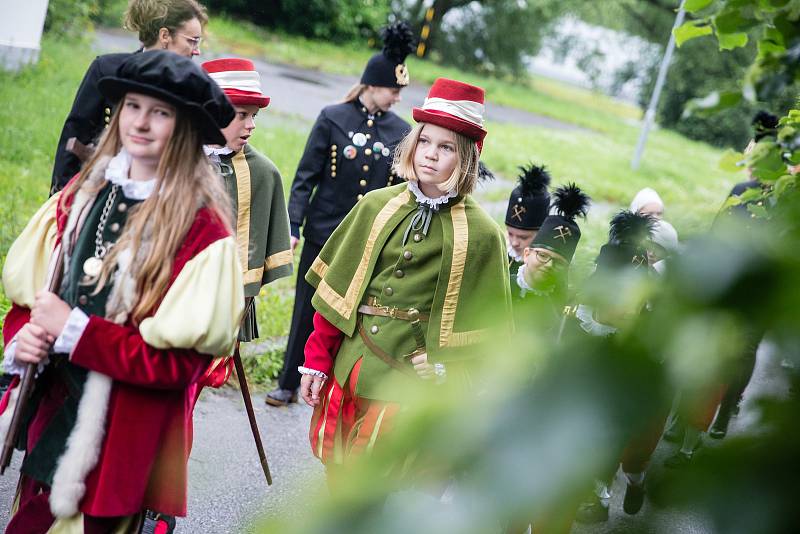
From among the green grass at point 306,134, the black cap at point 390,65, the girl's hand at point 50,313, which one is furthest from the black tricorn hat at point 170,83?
the black cap at point 390,65

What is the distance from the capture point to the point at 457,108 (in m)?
3.49

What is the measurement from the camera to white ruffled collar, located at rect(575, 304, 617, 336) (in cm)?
60

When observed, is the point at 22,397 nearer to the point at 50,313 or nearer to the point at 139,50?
the point at 50,313

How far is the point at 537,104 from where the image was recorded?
1021 inches

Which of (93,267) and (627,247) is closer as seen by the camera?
(627,247)

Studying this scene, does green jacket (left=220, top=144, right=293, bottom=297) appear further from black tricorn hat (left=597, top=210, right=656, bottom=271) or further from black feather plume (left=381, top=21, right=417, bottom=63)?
black tricorn hat (left=597, top=210, right=656, bottom=271)

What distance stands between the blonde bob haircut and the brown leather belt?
50cm

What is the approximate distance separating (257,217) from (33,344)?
1.73 metres

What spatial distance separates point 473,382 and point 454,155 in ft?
9.29

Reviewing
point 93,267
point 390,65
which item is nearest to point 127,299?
point 93,267

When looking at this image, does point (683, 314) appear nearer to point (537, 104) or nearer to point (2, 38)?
point (2, 38)

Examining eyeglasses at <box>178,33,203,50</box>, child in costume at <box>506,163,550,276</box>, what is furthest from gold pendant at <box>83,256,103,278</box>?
child in costume at <box>506,163,550,276</box>

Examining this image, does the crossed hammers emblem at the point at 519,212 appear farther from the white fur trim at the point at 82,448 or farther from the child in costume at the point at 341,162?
the white fur trim at the point at 82,448

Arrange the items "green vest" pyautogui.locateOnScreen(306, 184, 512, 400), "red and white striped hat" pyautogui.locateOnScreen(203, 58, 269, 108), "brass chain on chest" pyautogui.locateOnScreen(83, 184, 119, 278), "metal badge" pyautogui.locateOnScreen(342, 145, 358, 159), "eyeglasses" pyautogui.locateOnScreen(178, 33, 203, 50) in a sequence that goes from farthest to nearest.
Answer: "metal badge" pyautogui.locateOnScreen(342, 145, 358, 159) < "eyeglasses" pyautogui.locateOnScreen(178, 33, 203, 50) < "red and white striped hat" pyautogui.locateOnScreen(203, 58, 269, 108) < "green vest" pyautogui.locateOnScreen(306, 184, 512, 400) < "brass chain on chest" pyautogui.locateOnScreen(83, 184, 119, 278)
